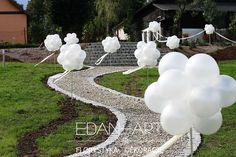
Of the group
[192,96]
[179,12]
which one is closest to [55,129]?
[192,96]

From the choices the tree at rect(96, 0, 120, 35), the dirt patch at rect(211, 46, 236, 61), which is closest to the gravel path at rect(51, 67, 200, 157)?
the dirt patch at rect(211, 46, 236, 61)

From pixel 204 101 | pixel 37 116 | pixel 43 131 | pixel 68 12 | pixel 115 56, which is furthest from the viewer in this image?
pixel 68 12

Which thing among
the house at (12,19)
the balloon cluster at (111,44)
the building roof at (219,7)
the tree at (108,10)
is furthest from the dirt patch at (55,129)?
the house at (12,19)

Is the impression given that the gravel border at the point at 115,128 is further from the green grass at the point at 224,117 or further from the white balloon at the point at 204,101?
the white balloon at the point at 204,101

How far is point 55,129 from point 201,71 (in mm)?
4970

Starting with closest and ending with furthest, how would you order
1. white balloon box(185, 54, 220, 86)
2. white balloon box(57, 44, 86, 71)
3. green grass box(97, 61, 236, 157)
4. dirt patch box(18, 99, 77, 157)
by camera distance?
1. white balloon box(185, 54, 220, 86)
2. green grass box(97, 61, 236, 157)
3. dirt patch box(18, 99, 77, 157)
4. white balloon box(57, 44, 86, 71)

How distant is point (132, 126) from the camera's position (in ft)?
31.7

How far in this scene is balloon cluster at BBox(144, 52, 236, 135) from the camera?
4930 millimetres

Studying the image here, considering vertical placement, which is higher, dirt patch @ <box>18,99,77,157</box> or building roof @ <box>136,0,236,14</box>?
building roof @ <box>136,0,236,14</box>

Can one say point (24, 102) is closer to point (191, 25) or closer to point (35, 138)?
point (35, 138)

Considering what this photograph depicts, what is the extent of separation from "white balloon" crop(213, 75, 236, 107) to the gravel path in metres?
2.59

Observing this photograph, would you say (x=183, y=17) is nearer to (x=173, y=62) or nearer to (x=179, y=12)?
(x=179, y=12)

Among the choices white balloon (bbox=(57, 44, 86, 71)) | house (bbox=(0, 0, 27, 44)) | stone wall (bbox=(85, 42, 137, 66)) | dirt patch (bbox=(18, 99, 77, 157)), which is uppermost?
house (bbox=(0, 0, 27, 44))

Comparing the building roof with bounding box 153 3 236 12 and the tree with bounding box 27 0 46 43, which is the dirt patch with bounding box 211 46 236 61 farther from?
the tree with bounding box 27 0 46 43
